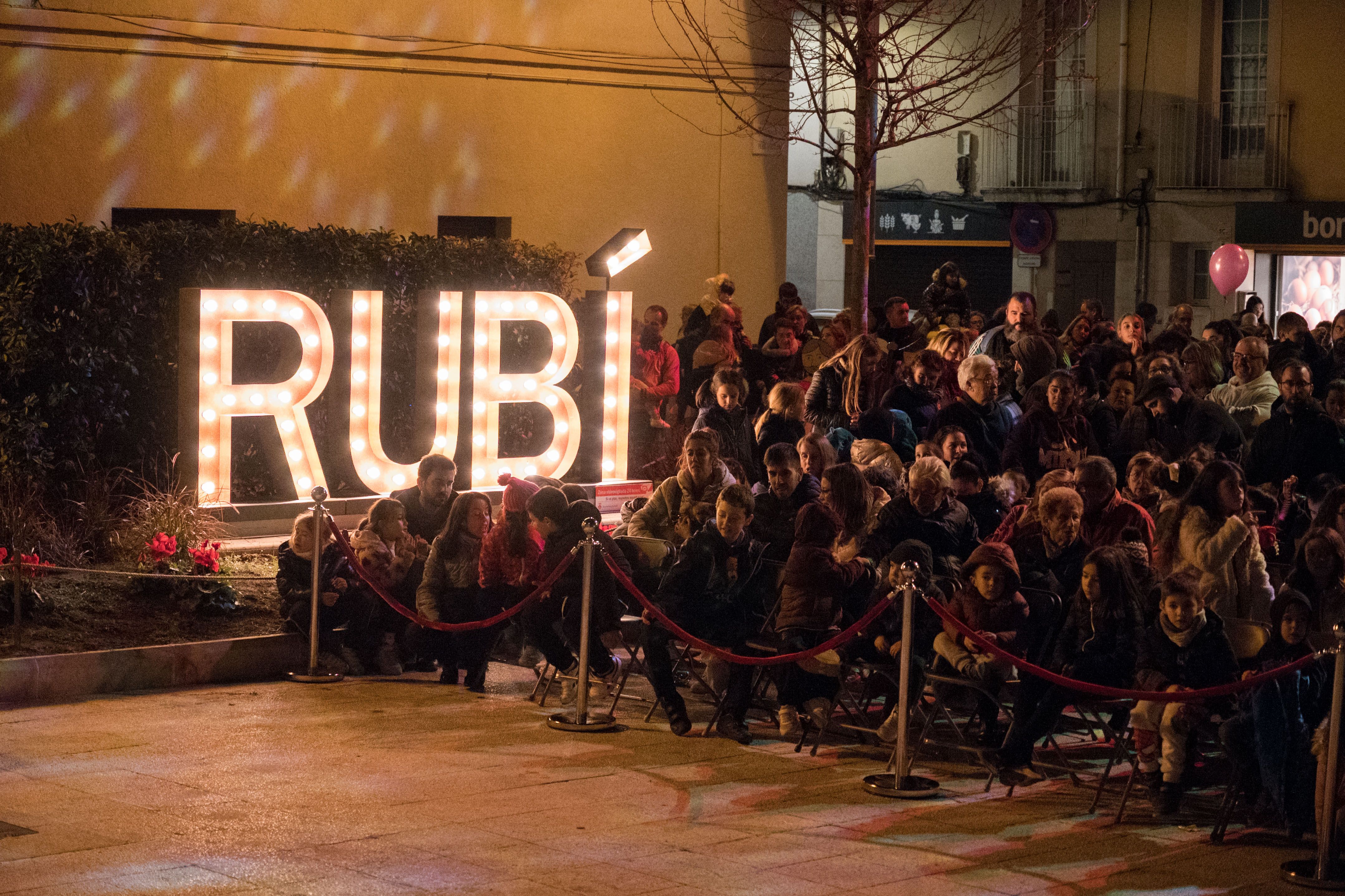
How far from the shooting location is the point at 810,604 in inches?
408

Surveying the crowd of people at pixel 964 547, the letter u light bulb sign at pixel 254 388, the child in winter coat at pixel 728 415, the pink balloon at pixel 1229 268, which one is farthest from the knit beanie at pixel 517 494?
the pink balloon at pixel 1229 268

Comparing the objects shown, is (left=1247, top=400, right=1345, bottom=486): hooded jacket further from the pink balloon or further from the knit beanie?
the pink balloon

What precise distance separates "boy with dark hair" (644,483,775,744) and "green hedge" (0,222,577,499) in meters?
5.11

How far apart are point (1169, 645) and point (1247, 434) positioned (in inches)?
225

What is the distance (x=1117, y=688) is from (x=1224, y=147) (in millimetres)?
24960

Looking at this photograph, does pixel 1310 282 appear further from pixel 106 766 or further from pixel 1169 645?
pixel 106 766

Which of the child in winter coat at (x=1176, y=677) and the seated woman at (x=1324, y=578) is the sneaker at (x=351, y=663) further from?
the seated woman at (x=1324, y=578)

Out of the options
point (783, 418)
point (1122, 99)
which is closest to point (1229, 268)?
point (1122, 99)

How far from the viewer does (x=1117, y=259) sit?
111 feet

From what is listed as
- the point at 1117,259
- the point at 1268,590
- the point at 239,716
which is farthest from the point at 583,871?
the point at 1117,259

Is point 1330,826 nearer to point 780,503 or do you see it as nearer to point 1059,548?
point 1059,548

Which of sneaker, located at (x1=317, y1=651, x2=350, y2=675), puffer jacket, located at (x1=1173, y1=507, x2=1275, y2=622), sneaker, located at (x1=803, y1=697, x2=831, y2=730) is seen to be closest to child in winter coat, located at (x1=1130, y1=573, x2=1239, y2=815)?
puffer jacket, located at (x1=1173, y1=507, x2=1275, y2=622)

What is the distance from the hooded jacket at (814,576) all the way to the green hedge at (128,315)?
5.76m

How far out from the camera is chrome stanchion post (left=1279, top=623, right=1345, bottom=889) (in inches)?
312
